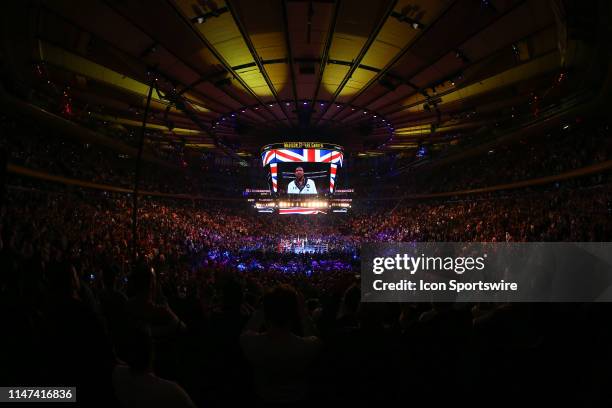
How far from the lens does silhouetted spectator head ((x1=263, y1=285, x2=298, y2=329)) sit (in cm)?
269

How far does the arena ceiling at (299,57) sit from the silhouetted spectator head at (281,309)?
995 cm

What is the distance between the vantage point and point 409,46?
12.5 metres

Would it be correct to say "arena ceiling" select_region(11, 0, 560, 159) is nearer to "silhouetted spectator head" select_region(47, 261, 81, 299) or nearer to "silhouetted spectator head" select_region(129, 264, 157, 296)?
"silhouetted spectator head" select_region(129, 264, 157, 296)

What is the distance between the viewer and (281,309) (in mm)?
2688

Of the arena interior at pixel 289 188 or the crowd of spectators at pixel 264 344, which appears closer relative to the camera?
the crowd of spectators at pixel 264 344

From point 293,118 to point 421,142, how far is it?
1368cm

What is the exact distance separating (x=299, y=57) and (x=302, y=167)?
14021 millimetres

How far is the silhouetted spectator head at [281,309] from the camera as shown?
2.69 meters

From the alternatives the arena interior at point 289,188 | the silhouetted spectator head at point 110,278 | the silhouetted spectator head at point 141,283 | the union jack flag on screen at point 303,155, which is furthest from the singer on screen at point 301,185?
the silhouetted spectator head at point 141,283

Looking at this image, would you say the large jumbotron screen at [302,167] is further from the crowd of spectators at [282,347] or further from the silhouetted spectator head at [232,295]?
the silhouetted spectator head at [232,295]

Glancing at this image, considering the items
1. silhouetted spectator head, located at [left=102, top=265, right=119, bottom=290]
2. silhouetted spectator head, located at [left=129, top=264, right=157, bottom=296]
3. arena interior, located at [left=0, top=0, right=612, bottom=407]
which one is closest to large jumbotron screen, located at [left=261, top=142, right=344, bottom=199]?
arena interior, located at [left=0, top=0, right=612, bottom=407]

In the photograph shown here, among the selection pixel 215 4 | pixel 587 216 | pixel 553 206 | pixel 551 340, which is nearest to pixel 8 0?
pixel 215 4

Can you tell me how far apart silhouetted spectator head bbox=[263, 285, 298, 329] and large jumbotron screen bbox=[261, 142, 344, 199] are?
2186cm

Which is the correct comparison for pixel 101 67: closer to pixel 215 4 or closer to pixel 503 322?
pixel 215 4
